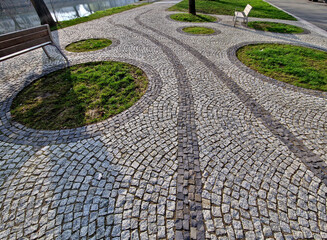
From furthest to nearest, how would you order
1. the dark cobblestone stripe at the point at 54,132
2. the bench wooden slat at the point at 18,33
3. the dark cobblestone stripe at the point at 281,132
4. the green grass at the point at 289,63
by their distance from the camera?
the green grass at the point at 289,63
the bench wooden slat at the point at 18,33
the dark cobblestone stripe at the point at 54,132
the dark cobblestone stripe at the point at 281,132

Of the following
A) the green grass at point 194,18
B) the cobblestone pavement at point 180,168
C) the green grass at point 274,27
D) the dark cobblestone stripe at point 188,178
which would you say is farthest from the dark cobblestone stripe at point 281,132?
the green grass at point 194,18

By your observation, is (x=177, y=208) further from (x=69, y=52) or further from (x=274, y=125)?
(x=69, y=52)

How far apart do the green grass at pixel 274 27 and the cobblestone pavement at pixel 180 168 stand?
720 centimetres

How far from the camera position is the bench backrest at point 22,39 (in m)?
4.88

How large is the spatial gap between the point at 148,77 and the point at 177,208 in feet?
13.7

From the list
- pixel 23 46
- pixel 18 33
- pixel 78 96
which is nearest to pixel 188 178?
pixel 78 96

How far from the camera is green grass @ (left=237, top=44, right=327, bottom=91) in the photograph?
5.45m

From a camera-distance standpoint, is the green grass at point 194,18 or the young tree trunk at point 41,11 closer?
the young tree trunk at point 41,11

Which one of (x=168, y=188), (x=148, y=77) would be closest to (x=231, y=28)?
(x=148, y=77)

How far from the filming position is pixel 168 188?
273 cm

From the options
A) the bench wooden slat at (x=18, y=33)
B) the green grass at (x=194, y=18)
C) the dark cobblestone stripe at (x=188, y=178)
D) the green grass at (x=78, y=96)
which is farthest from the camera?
the green grass at (x=194, y=18)

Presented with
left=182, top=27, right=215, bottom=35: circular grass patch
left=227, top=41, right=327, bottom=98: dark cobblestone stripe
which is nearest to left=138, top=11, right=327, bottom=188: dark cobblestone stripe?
left=227, top=41, right=327, bottom=98: dark cobblestone stripe

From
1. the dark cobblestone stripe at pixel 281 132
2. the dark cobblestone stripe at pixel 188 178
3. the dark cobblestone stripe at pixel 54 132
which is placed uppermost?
the dark cobblestone stripe at pixel 54 132

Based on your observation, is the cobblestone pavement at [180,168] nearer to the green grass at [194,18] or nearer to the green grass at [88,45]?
the green grass at [88,45]
